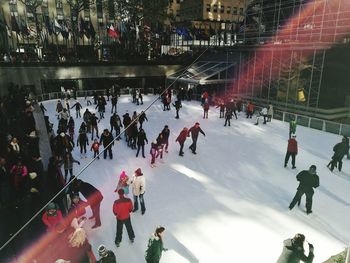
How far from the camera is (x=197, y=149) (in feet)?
43.7

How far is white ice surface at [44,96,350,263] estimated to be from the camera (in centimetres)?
668

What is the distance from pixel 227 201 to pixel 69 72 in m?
24.2

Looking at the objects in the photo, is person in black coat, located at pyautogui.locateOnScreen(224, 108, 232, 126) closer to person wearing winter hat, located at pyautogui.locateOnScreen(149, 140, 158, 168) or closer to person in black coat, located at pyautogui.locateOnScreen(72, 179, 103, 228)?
person wearing winter hat, located at pyautogui.locateOnScreen(149, 140, 158, 168)

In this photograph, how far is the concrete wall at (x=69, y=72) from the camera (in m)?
24.8

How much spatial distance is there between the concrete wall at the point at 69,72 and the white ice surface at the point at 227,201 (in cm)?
1628

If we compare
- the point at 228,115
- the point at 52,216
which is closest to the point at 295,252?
the point at 52,216

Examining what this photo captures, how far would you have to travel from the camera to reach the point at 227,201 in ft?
28.7

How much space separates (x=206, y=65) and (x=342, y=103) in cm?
1274

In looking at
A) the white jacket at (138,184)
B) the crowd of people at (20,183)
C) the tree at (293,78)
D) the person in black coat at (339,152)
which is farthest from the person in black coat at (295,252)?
the tree at (293,78)

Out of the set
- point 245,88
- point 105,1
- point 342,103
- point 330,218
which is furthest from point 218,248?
point 105,1

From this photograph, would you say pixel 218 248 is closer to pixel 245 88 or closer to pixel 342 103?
pixel 342 103

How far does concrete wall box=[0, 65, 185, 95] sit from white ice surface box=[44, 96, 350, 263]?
16276 millimetres

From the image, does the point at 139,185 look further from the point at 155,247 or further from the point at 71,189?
the point at 155,247

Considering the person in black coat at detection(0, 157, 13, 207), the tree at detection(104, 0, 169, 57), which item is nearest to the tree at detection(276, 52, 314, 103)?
the person in black coat at detection(0, 157, 13, 207)
